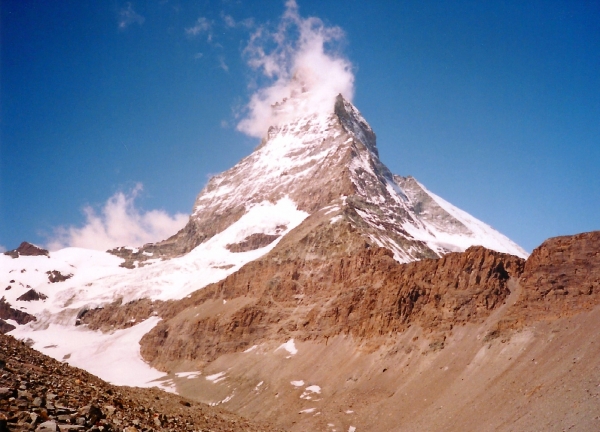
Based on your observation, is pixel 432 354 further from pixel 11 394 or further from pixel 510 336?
pixel 11 394

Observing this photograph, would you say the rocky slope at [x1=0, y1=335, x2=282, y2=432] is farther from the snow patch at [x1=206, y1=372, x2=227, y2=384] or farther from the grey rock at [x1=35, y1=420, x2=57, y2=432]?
the snow patch at [x1=206, y1=372, x2=227, y2=384]

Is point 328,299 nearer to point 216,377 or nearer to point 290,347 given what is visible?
point 290,347

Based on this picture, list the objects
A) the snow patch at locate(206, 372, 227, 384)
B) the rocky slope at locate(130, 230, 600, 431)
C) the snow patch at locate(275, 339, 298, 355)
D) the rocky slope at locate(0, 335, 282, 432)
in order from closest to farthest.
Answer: the rocky slope at locate(0, 335, 282, 432), the rocky slope at locate(130, 230, 600, 431), the snow patch at locate(275, 339, 298, 355), the snow patch at locate(206, 372, 227, 384)

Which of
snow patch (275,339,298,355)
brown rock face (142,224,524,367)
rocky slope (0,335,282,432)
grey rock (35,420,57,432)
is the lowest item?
grey rock (35,420,57,432)

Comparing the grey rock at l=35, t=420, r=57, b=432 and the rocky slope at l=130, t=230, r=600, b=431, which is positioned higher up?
the rocky slope at l=130, t=230, r=600, b=431

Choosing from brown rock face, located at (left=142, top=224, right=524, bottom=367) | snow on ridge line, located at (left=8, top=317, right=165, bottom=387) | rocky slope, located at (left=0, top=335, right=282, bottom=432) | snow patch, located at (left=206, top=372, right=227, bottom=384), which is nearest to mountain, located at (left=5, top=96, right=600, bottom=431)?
brown rock face, located at (left=142, top=224, right=524, bottom=367)

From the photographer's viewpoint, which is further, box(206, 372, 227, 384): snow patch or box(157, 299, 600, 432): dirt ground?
box(206, 372, 227, 384): snow patch

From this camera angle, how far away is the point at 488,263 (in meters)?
93.7

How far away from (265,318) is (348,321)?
36660mm

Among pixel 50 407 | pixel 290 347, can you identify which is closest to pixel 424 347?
pixel 290 347

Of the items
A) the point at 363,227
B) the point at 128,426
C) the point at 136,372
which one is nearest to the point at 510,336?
the point at 128,426

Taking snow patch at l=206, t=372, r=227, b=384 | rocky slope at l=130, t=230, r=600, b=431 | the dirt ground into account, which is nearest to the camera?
the dirt ground

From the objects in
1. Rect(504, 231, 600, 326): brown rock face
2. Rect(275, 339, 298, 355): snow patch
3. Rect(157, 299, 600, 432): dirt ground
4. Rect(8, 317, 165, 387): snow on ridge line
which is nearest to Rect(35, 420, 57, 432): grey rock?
Rect(157, 299, 600, 432): dirt ground

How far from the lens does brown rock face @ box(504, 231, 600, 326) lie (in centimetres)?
7262
